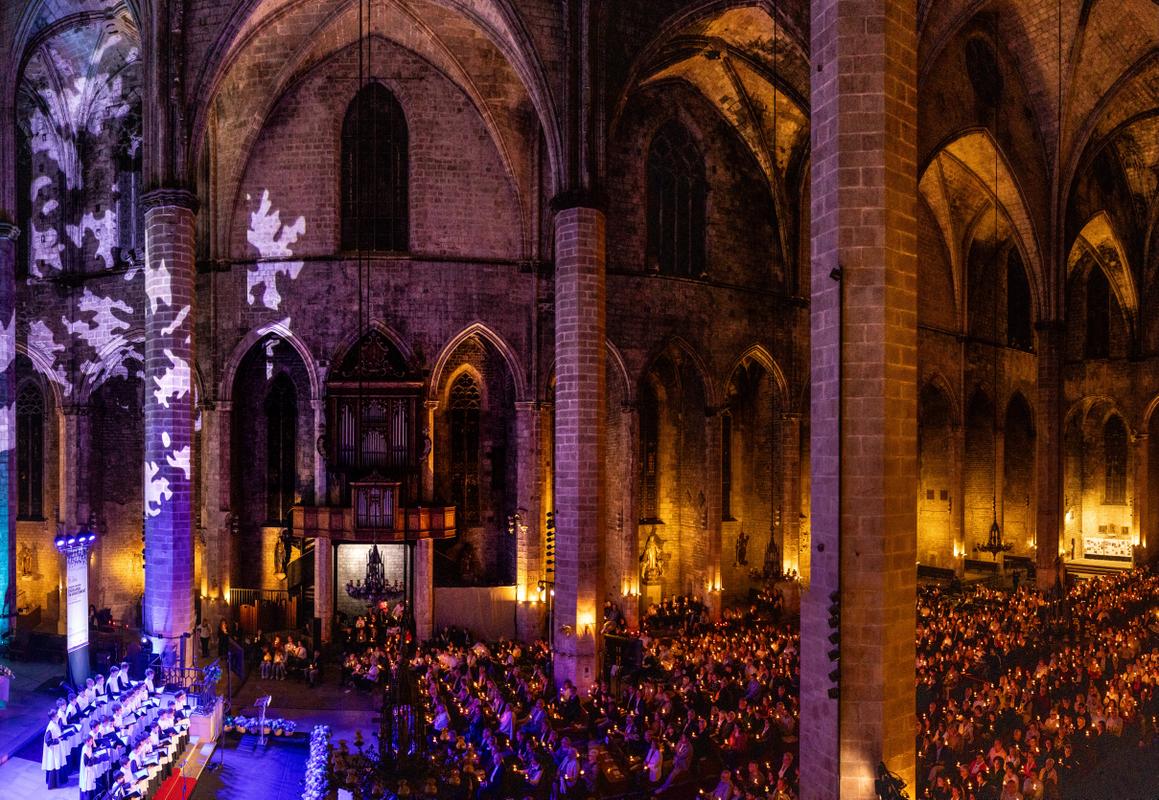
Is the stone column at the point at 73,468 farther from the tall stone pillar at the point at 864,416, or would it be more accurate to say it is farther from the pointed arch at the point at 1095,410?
the pointed arch at the point at 1095,410

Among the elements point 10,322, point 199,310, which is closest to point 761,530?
point 199,310

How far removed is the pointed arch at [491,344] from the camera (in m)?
19.6

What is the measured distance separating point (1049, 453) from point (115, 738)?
22.3 m

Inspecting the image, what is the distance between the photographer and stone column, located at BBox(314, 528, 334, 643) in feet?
62.2

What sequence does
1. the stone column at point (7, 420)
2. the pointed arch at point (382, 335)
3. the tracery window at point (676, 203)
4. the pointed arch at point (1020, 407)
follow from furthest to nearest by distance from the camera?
the pointed arch at point (1020, 407) < the tracery window at point (676, 203) < the pointed arch at point (382, 335) < the stone column at point (7, 420)

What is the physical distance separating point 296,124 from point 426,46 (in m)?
3.85

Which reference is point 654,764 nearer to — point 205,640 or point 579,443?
point 579,443

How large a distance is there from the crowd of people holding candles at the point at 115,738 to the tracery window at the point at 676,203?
50.1 ft

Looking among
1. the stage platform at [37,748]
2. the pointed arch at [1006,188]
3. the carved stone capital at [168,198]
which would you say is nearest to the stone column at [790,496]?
the pointed arch at [1006,188]

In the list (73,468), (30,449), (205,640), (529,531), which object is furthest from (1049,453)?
(30,449)

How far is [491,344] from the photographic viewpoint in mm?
20250

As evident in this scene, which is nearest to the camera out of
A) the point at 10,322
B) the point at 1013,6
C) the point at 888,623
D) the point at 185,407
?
the point at 888,623

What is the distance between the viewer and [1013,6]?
19.3 metres

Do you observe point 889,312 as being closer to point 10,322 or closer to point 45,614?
point 10,322
